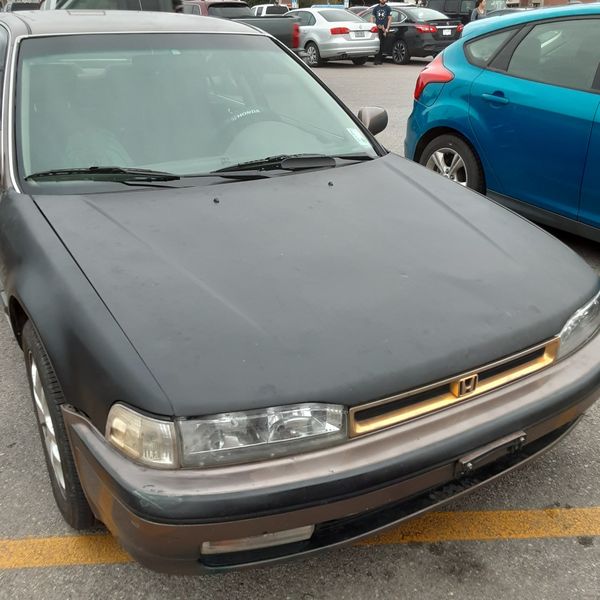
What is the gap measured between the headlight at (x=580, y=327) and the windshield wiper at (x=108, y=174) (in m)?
1.56

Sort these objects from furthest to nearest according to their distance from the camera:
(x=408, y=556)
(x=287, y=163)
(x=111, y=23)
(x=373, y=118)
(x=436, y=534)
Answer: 1. (x=373, y=118)
2. (x=111, y=23)
3. (x=287, y=163)
4. (x=436, y=534)
5. (x=408, y=556)

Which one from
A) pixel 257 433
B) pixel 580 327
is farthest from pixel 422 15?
pixel 257 433

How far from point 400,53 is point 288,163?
16.9 m

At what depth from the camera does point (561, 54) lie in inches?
175

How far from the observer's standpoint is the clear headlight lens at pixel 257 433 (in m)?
1.67

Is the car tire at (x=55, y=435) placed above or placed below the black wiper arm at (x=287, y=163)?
below

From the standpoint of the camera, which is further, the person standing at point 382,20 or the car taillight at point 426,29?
the person standing at point 382,20

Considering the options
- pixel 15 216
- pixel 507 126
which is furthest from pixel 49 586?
pixel 507 126

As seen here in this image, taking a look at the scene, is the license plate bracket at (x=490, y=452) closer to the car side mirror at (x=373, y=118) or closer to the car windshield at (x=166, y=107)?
the car windshield at (x=166, y=107)

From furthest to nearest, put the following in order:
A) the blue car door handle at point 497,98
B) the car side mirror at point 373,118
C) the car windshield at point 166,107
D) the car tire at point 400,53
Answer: the car tire at point 400,53 < the blue car door handle at point 497,98 < the car side mirror at point 373,118 < the car windshield at point 166,107

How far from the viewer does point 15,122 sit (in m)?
2.68

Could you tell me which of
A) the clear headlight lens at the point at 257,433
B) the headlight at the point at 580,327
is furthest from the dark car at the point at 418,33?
the clear headlight lens at the point at 257,433

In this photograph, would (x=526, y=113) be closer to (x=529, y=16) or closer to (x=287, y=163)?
(x=529, y=16)

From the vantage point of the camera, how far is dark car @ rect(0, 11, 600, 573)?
1688 mm
